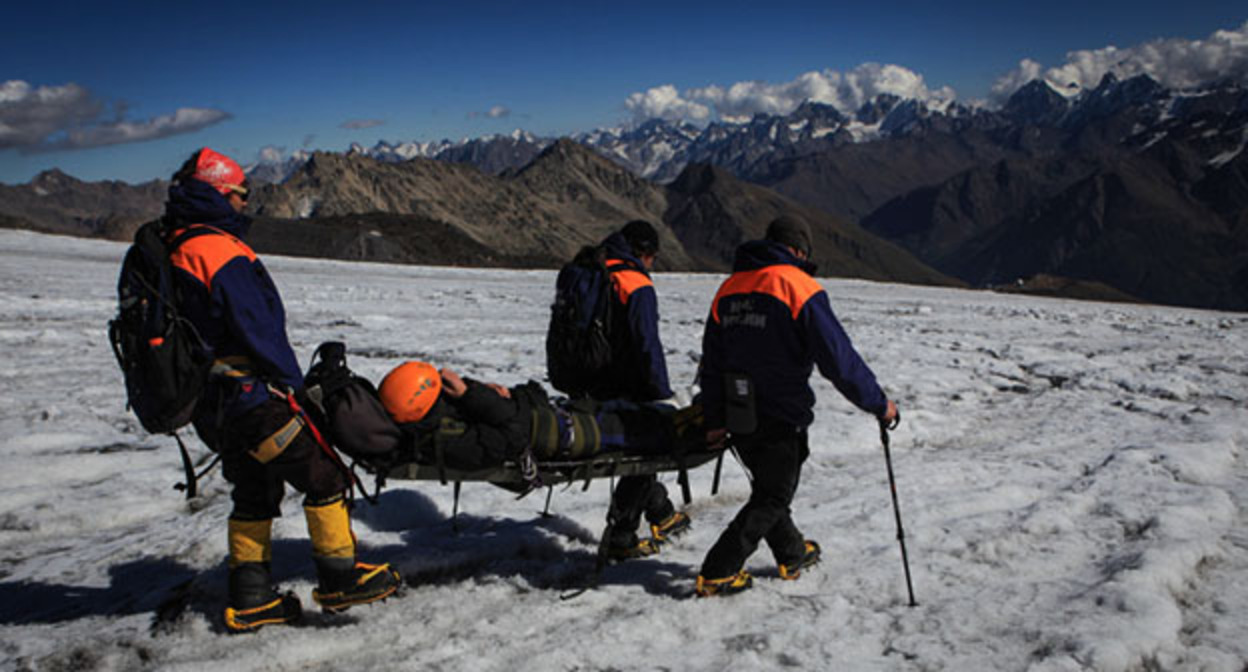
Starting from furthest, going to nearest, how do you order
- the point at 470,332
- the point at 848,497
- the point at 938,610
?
the point at 470,332
the point at 848,497
the point at 938,610

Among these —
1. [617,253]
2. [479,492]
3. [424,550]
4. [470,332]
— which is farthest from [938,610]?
[470,332]

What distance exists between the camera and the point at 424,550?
223 inches

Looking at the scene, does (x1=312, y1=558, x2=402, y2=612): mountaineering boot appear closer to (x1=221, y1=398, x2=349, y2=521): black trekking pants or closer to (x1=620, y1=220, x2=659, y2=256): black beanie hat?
(x1=221, y1=398, x2=349, y2=521): black trekking pants

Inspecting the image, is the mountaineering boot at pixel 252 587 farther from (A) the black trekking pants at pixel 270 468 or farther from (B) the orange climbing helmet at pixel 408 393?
(B) the orange climbing helmet at pixel 408 393

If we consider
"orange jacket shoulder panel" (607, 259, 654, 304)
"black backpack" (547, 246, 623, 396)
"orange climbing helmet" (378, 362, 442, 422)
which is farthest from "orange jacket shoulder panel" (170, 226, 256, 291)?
"orange jacket shoulder panel" (607, 259, 654, 304)

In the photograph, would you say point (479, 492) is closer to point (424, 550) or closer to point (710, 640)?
point (424, 550)

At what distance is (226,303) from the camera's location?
4066 mm

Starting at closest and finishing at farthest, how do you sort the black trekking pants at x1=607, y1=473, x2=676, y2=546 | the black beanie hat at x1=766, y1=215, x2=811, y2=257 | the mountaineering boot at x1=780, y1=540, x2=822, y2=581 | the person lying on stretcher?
the person lying on stretcher → the black beanie hat at x1=766, y1=215, x2=811, y2=257 → the mountaineering boot at x1=780, y1=540, x2=822, y2=581 → the black trekking pants at x1=607, y1=473, x2=676, y2=546

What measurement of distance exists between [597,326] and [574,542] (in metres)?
1.97

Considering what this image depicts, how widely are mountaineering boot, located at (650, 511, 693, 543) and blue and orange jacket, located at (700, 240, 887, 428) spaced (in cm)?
144

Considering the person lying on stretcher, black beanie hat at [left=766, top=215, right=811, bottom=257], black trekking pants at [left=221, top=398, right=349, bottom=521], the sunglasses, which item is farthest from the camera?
black beanie hat at [left=766, top=215, right=811, bottom=257]

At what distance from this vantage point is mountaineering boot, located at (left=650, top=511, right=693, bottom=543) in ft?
20.1

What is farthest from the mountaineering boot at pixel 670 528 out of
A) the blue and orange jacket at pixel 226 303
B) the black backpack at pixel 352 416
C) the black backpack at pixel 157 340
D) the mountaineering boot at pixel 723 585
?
the black backpack at pixel 157 340

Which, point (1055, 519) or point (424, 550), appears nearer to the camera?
point (424, 550)
